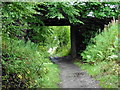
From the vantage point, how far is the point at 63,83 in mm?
3537

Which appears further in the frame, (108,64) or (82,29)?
(82,29)

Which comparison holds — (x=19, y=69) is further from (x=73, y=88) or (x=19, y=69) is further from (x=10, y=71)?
(x=73, y=88)

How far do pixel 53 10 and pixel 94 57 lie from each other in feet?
7.90

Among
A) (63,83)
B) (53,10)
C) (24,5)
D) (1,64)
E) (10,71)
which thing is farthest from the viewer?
(53,10)

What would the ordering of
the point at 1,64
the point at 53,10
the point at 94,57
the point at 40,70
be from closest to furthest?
the point at 1,64, the point at 40,70, the point at 94,57, the point at 53,10

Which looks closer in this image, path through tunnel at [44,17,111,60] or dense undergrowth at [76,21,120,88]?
dense undergrowth at [76,21,120,88]

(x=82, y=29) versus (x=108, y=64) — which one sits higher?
(x=82, y=29)

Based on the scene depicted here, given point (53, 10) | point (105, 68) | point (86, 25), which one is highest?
point (53, 10)

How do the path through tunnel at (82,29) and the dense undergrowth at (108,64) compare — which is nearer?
the dense undergrowth at (108,64)

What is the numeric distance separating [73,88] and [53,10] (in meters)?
3.73

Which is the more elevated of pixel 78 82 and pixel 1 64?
pixel 1 64

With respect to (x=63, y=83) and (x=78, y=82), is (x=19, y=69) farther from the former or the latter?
(x=78, y=82)

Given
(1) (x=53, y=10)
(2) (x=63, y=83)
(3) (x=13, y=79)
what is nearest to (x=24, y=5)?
(3) (x=13, y=79)

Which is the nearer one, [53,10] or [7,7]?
[7,7]
